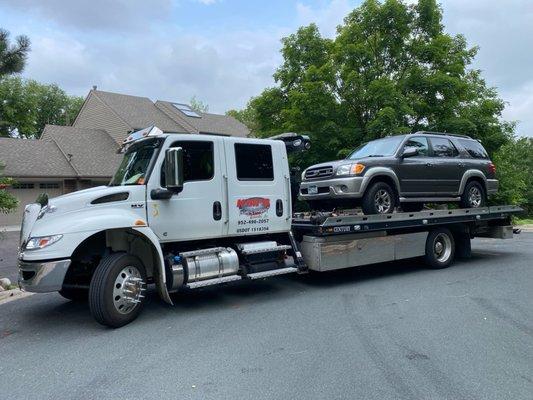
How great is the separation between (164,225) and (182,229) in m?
0.29

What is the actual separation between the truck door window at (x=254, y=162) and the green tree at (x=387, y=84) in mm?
9072

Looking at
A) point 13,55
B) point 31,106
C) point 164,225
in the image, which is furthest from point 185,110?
point 164,225

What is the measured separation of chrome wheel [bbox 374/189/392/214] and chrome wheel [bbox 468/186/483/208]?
272 cm

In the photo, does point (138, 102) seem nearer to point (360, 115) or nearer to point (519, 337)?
point (360, 115)

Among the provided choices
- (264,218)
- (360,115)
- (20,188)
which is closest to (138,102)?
(20,188)

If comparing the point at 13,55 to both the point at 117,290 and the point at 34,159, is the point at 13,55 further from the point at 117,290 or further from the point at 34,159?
the point at 34,159

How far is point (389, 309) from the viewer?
702 centimetres

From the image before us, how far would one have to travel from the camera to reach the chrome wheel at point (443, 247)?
1055 centimetres

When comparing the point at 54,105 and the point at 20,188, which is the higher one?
the point at 54,105

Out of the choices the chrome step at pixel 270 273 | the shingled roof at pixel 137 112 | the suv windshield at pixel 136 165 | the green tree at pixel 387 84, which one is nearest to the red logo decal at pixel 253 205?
the chrome step at pixel 270 273

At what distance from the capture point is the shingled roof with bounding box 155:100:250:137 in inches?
1195

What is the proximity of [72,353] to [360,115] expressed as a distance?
587 inches

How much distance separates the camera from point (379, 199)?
923 centimetres

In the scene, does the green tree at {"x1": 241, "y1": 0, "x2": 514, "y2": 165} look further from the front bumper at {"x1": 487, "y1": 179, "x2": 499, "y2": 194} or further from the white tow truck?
the white tow truck
